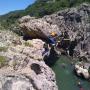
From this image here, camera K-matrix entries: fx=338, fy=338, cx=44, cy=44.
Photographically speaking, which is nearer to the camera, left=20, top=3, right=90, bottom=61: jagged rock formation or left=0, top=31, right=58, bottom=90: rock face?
left=0, top=31, right=58, bottom=90: rock face

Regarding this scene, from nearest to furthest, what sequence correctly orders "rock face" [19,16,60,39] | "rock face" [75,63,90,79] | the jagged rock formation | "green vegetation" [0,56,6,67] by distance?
1. "green vegetation" [0,56,6,67]
2. "rock face" [19,16,60,39]
3. "rock face" [75,63,90,79]
4. the jagged rock formation

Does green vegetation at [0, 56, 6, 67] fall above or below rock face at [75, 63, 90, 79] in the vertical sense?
above

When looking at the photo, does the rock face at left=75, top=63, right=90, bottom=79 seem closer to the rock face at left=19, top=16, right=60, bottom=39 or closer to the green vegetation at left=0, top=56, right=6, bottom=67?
the rock face at left=19, top=16, right=60, bottom=39

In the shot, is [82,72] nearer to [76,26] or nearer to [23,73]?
[76,26]

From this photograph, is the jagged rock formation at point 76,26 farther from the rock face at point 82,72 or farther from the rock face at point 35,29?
the rock face at point 35,29

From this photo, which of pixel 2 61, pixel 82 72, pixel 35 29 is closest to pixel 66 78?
pixel 82 72

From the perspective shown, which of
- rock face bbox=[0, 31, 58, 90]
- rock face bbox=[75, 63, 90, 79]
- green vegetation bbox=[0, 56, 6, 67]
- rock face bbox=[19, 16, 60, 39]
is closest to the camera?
rock face bbox=[0, 31, 58, 90]

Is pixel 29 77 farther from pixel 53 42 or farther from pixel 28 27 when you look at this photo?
pixel 28 27

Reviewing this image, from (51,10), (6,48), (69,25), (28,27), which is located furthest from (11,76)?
(51,10)

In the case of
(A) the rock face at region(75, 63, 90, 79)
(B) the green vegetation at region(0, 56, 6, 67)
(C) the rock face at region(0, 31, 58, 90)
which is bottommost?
(A) the rock face at region(75, 63, 90, 79)

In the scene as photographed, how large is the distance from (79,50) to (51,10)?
1484 inches

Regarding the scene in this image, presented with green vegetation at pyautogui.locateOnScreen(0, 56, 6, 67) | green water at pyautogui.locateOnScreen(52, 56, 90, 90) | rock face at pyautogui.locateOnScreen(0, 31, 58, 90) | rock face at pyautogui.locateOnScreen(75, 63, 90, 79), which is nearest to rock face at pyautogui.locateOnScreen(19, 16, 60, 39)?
green water at pyautogui.locateOnScreen(52, 56, 90, 90)

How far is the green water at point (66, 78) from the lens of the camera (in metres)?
53.9

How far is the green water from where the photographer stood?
177 ft
